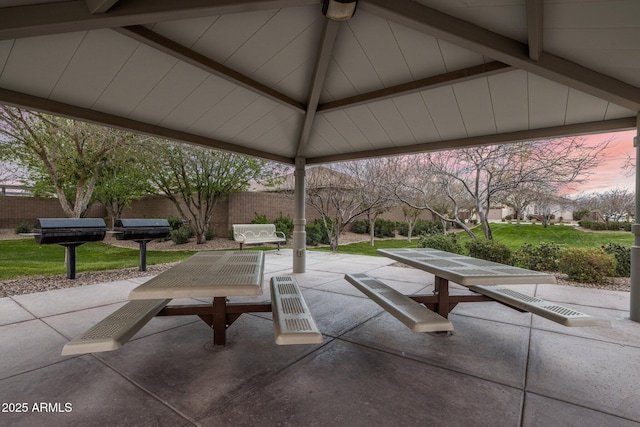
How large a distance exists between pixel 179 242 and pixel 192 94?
1006 cm

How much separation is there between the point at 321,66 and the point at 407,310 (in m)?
2.91

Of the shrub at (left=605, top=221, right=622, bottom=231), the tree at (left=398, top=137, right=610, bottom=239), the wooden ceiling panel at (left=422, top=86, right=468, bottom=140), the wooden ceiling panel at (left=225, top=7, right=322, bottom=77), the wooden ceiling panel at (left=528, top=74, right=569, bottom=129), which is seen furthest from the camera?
the shrub at (left=605, top=221, right=622, bottom=231)

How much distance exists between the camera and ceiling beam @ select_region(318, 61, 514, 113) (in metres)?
3.39

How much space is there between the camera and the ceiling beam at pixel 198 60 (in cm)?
280

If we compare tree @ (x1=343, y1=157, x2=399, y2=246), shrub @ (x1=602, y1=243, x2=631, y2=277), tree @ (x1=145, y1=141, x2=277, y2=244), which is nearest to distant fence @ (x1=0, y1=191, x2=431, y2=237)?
tree @ (x1=145, y1=141, x2=277, y2=244)

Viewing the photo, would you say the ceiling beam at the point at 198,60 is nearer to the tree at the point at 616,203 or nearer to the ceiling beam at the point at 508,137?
the ceiling beam at the point at 508,137

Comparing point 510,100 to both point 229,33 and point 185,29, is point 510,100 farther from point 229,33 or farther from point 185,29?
point 185,29

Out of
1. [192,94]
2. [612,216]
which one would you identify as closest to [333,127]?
[192,94]

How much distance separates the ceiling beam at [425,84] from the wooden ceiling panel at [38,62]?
313 centimetres

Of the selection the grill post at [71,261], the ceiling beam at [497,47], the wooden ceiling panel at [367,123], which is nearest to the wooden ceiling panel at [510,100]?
the ceiling beam at [497,47]

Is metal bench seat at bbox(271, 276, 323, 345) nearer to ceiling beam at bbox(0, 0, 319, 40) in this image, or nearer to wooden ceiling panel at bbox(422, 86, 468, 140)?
ceiling beam at bbox(0, 0, 319, 40)

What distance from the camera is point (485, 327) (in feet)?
11.6

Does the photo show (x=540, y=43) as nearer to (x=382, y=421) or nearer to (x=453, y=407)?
(x=453, y=407)

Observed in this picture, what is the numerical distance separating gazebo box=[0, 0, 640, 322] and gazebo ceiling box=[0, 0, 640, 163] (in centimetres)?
2
